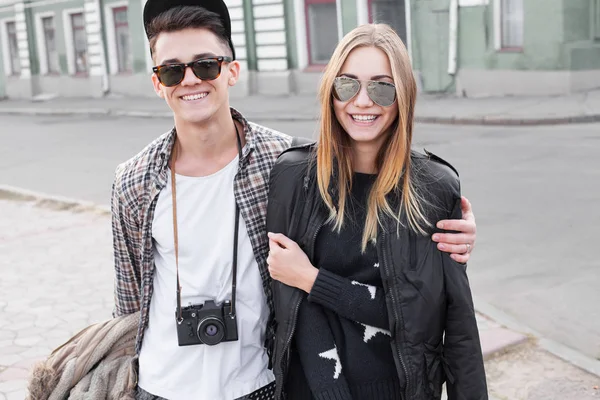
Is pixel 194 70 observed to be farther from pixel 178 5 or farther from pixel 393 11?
pixel 393 11

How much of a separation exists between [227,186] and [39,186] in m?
9.85

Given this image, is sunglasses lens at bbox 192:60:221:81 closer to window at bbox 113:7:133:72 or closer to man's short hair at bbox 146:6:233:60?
man's short hair at bbox 146:6:233:60

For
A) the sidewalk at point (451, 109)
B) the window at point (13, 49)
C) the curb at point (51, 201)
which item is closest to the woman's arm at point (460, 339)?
the curb at point (51, 201)

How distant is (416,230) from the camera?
7.87ft

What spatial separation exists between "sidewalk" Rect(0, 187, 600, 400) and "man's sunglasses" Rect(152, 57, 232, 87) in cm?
263

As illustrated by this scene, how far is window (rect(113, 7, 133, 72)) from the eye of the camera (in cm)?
2781

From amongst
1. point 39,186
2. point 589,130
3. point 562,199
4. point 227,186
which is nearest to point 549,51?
point 589,130

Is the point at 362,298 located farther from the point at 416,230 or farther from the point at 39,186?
the point at 39,186

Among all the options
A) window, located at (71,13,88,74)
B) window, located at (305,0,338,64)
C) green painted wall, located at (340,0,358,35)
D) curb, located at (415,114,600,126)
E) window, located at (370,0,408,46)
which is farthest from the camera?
window, located at (71,13,88,74)

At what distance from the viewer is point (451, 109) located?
17.1 meters

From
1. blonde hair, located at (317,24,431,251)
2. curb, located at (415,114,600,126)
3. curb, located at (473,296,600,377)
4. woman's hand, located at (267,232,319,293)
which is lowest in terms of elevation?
curb, located at (473,296,600,377)

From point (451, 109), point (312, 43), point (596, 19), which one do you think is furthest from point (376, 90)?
point (312, 43)

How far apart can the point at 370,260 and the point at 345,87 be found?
53 centimetres

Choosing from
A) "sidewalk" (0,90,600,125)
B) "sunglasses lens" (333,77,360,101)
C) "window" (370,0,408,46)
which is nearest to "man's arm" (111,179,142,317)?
"sunglasses lens" (333,77,360,101)
